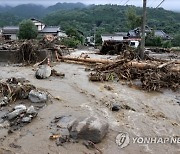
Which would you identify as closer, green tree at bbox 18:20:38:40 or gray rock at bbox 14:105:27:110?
gray rock at bbox 14:105:27:110

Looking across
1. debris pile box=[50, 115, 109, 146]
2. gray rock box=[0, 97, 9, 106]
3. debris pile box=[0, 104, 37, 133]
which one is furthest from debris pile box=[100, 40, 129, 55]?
debris pile box=[50, 115, 109, 146]

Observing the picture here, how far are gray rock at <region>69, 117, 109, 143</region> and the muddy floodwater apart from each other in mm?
153

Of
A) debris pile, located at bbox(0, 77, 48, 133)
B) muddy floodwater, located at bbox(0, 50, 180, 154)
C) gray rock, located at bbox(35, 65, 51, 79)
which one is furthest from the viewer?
gray rock, located at bbox(35, 65, 51, 79)

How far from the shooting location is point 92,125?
17.9ft

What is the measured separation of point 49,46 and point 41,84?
629cm

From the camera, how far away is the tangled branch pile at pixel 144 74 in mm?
9922

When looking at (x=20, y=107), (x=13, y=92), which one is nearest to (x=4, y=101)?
(x=13, y=92)

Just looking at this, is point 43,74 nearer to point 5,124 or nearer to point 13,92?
point 13,92

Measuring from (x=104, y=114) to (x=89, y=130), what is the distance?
5.18 feet

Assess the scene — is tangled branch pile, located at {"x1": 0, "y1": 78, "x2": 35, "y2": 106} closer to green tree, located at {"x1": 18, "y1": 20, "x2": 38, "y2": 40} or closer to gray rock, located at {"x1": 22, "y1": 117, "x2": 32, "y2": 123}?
gray rock, located at {"x1": 22, "y1": 117, "x2": 32, "y2": 123}

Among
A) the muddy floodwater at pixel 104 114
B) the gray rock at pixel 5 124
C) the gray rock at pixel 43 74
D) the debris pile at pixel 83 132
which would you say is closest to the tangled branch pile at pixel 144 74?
the muddy floodwater at pixel 104 114

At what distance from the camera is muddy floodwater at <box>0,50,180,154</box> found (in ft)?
17.3

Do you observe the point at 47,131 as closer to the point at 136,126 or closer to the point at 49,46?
the point at 136,126

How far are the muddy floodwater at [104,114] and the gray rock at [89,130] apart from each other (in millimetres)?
153
